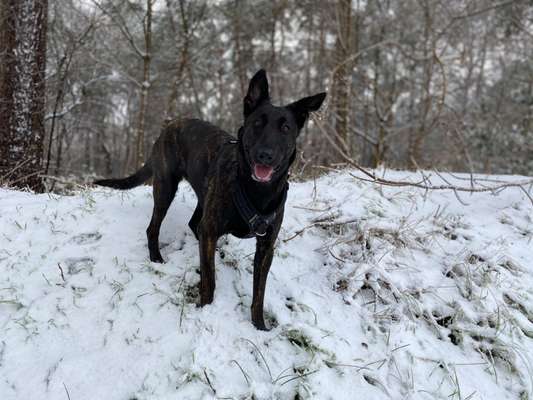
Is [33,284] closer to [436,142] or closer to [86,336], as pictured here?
[86,336]

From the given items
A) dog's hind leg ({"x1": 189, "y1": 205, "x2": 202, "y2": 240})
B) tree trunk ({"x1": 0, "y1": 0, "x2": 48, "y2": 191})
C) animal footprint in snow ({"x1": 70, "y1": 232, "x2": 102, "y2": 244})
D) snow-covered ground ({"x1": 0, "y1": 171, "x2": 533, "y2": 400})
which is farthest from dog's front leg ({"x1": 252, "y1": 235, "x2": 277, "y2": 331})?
tree trunk ({"x1": 0, "y1": 0, "x2": 48, "y2": 191})

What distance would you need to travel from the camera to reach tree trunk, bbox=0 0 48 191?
19.3 ft

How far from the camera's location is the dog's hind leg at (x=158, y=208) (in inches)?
141

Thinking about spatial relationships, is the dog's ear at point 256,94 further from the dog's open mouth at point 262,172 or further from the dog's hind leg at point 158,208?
the dog's hind leg at point 158,208

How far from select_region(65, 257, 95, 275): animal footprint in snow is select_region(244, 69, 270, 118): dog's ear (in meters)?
1.86

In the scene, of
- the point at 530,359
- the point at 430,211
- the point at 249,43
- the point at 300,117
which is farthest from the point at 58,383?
the point at 249,43

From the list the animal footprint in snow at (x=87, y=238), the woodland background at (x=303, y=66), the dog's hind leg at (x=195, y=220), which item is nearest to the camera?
the animal footprint in snow at (x=87, y=238)

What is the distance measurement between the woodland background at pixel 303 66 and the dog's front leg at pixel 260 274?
671cm

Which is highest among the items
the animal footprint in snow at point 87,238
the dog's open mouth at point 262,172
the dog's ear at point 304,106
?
the dog's ear at point 304,106

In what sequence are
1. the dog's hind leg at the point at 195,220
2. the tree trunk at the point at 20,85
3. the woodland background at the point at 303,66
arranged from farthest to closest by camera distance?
the woodland background at the point at 303,66 → the tree trunk at the point at 20,85 → the dog's hind leg at the point at 195,220

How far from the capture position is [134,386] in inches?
98.0

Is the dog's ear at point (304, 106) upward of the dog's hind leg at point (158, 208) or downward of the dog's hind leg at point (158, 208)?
upward

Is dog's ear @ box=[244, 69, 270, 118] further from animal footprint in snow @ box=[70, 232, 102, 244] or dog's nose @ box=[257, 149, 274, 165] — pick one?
animal footprint in snow @ box=[70, 232, 102, 244]

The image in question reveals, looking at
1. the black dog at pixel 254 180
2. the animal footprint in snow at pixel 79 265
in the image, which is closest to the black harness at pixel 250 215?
the black dog at pixel 254 180
